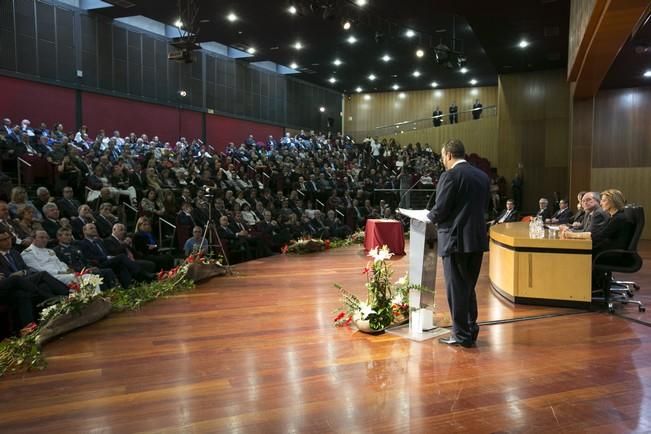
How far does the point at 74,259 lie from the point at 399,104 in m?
21.4

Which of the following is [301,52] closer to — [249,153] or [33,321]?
[249,153]

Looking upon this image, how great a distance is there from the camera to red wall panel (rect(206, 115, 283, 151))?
18062mm

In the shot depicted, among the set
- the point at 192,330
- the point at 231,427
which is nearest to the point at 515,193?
the point at 192,330

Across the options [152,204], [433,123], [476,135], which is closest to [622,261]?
[152,204]

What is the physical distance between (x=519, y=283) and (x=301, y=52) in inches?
570

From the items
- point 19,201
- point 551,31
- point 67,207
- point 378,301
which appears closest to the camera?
point 378,301

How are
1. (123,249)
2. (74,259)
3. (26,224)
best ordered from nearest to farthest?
1. (74,259)
2. (26,224)
3. (123,249)

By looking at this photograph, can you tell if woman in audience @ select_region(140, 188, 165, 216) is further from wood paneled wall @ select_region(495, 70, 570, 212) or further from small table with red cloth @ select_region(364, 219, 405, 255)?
wood paneled wall @ select_region(495, 70, 570, 212)

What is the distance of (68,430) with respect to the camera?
226cm

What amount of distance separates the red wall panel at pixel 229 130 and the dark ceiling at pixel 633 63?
12.2 m

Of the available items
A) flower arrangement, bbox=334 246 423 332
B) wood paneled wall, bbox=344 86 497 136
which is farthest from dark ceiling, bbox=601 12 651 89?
wood paneled wall, bbox=344 86 497 136

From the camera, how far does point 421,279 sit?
12.0ft

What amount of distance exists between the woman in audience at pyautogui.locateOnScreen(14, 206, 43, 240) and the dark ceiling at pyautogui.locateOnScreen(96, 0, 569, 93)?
5.82 meters

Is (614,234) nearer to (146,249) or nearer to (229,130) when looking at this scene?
(146,249)
